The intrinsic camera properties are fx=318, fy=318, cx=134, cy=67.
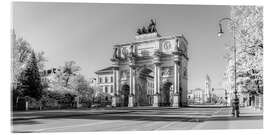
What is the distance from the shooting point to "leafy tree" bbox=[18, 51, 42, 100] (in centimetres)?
2591

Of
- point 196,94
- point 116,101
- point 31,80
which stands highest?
point 31,80

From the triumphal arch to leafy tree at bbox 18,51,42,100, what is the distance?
52.0ft

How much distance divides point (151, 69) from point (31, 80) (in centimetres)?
2577

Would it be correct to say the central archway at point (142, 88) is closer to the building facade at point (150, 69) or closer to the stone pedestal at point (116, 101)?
the building facade at point (150, 69)

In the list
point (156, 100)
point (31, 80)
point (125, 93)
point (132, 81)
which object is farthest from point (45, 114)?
point (125, 93)

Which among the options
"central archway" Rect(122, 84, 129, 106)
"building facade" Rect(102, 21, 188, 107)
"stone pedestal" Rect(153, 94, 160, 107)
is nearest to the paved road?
"building facade" Rect(102, 21, 188, 107)

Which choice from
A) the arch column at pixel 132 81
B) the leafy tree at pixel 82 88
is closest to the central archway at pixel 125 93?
the arch column at pixel 132 81

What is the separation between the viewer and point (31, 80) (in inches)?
1056

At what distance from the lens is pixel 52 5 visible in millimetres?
15617

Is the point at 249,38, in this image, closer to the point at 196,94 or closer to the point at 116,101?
the point at 196,94

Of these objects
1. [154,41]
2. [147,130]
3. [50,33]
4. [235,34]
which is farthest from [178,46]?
[147,130]

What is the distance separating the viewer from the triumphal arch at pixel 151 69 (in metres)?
43.3

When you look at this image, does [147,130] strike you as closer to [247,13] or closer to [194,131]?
[194,131]
